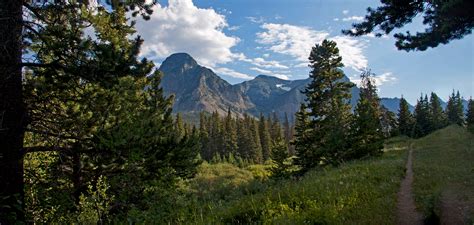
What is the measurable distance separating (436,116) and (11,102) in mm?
97114

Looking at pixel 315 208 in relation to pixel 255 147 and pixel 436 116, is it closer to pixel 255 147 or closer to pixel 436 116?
pixel 255 147

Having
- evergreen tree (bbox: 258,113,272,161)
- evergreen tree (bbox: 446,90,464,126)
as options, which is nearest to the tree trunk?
evergreen tree (bbox: 258,113,272,161)

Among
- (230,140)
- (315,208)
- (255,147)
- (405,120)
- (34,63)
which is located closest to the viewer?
(34,63)

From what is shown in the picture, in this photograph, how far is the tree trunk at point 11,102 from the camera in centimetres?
694

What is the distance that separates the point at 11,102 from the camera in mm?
7199

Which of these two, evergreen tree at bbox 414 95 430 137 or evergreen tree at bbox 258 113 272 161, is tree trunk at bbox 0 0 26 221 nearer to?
evergreen tree at bbox 414 95 430 137

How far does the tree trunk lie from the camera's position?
6938 mm

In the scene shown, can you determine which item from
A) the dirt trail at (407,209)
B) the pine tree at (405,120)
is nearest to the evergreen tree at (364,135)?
the dirt trail at (407,209)

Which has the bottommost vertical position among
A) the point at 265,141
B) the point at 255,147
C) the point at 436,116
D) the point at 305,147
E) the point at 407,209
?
the point at 255,147

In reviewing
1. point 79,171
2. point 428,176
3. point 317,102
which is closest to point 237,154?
point 317,102

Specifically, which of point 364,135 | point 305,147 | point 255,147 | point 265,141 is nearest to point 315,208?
point 364,135

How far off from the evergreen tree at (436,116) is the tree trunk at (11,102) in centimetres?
8835

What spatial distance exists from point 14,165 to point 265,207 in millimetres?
6142

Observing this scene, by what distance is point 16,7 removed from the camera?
7.17 m
